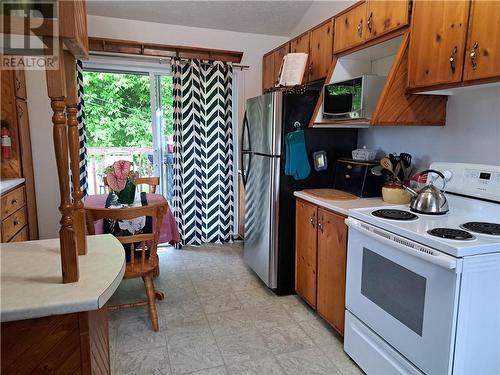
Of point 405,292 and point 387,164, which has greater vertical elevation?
point 387,164

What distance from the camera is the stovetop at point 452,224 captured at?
134 cm

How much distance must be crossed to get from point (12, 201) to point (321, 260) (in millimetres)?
2517

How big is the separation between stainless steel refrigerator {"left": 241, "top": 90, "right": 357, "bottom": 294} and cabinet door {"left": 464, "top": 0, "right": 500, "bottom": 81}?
47.8 inches

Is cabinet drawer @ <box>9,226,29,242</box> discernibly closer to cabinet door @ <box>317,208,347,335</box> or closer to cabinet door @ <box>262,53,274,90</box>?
cabinet door @ <box>317,208,347,335</box>

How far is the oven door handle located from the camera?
1.32m

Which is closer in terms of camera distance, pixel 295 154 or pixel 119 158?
pixel 295 154

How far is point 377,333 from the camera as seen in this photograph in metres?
1.77

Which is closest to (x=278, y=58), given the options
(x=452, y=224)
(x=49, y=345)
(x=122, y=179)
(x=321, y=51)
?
(x=321, y=51)

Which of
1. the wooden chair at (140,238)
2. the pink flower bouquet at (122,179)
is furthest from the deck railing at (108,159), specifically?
the wooden chair at (140,238)

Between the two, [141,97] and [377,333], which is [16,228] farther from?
[377,333]

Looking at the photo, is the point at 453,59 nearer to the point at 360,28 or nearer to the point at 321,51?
the point at 360,28

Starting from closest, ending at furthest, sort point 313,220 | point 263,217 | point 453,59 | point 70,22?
point 70,22, point 453,59, point 313,220, point 263,217

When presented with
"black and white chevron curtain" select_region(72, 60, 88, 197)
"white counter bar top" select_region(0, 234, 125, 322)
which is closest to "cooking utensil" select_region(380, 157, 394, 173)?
"white counter bar top" select_region(0, 234, 125, 322)

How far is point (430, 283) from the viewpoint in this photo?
4.70ft
